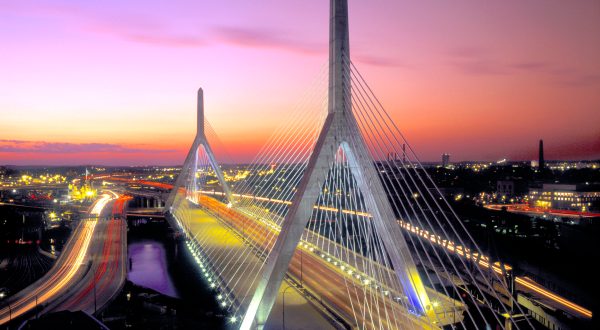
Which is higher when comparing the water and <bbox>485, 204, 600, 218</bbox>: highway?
<bbox>485, 204, 600, 218</bbox>: highway

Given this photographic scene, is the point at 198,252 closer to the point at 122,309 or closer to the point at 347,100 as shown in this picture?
the point at 122,309

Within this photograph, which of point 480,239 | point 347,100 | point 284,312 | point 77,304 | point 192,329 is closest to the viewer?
point 347,100

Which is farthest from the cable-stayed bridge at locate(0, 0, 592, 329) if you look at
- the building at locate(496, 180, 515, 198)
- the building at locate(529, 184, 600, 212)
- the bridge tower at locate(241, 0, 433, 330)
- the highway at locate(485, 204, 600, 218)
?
the building at locate(496, 180, 515, 198)

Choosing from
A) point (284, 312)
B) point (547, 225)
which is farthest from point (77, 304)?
point (547, 225)

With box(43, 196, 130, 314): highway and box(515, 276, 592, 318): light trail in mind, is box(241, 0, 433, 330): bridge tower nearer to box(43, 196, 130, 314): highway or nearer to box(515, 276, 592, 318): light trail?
box(515, 276, 592, 318): light trail

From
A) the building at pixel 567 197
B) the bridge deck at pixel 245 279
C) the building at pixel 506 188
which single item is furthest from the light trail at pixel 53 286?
the building at pixel 506 188

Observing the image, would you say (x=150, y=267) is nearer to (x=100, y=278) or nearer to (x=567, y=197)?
(x=100, y=278)
